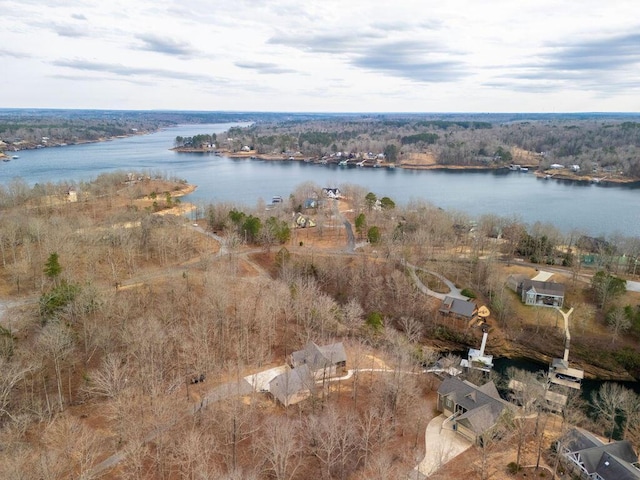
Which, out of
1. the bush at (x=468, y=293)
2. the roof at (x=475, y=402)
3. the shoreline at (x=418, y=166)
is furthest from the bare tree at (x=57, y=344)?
the shoreline at (x=418, y=166)

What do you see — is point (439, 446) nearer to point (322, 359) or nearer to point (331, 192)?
point (322, 359)

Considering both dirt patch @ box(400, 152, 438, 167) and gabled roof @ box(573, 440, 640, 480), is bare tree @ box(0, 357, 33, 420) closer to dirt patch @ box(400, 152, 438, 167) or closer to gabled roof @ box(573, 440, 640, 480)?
gabled roof @ box(573, 440, 640, 480)

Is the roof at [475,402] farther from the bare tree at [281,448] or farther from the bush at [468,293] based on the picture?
the bush at [468,293]


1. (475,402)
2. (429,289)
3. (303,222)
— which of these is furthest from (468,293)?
(303,222)

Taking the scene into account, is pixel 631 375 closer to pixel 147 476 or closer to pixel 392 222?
pixel 392 222

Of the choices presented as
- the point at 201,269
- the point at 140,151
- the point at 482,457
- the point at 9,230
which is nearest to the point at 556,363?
the point at 482,457

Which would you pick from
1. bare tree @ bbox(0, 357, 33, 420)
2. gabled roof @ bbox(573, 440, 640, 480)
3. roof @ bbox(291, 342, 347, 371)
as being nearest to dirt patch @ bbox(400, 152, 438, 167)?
roof @ bbox(291, 342, 347, 371)
